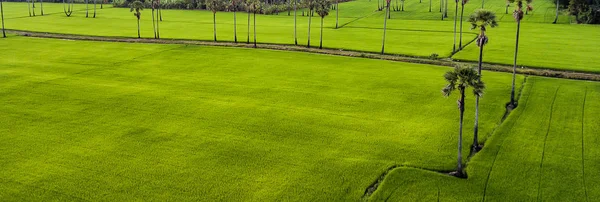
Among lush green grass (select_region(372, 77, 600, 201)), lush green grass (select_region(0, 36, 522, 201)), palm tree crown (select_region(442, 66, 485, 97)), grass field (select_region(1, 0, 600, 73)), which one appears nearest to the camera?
lush green grass (select_region(372, 77, 600, 201))

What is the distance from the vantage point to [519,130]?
4862 cm

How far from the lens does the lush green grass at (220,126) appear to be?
38.1 m

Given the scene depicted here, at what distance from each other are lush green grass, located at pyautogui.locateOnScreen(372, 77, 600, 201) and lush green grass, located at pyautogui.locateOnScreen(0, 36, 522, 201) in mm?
2108

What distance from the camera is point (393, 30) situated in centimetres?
11519

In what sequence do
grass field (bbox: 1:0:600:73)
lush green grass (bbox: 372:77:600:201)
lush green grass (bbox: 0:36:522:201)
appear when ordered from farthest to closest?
grass field (bbox: 1:0:600:73) < lush green grass (bbox: 0:36:522:201) < lush green grass (bbox: 372:77:600:201)

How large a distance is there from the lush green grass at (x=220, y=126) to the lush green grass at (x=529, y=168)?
83.0 inches

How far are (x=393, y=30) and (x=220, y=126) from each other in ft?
239

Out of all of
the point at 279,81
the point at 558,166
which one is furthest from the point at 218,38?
the point at 558,166

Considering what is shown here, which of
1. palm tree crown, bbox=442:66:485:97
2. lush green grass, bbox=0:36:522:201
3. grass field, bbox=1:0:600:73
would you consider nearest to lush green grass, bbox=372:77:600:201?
lush green grass, bbox=0:36:522:201

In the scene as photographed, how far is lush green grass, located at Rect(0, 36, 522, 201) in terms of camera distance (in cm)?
3809

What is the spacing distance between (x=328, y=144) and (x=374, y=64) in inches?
1376

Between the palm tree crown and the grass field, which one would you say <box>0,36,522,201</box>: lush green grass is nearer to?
the palm tree crown

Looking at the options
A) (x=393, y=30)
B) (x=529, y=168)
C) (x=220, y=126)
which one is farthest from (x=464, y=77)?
(x=393, y=30)

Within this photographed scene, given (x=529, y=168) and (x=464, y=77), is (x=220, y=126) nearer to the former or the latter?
(x=464, y=77)
